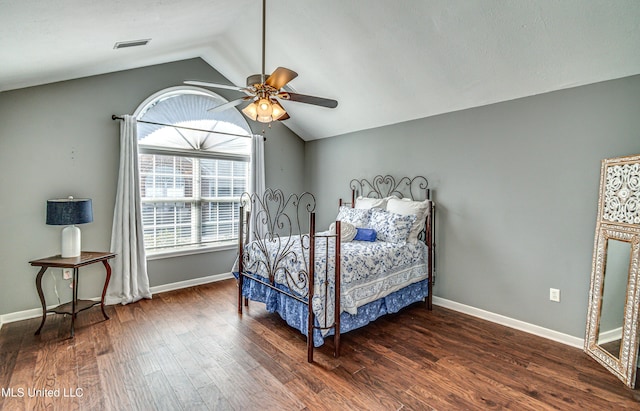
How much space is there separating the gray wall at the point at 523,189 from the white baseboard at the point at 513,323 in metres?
0.05

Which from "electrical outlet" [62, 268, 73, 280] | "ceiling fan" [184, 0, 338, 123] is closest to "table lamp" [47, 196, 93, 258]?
"electrical outlet" [62, 268, 73, 280]

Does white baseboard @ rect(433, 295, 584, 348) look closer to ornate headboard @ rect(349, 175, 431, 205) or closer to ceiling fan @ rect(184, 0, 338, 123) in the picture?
ornate headboard @ rect(349, 175, 431, 205)

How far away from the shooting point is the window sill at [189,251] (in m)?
4.00

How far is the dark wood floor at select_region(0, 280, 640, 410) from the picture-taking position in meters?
1.94

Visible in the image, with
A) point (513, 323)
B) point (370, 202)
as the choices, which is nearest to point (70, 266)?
point (370, 202)

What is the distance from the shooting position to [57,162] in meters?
3.26

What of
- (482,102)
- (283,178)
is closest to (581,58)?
(482,102)

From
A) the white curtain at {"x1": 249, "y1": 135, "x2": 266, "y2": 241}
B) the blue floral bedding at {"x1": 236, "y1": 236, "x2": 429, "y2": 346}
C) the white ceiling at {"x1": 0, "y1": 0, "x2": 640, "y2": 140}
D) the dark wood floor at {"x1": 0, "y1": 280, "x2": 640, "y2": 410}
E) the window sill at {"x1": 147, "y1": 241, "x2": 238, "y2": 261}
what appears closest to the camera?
the dark wood floor at {"x1": 0, "y1": 280, "x2": 640, "y2": 410}

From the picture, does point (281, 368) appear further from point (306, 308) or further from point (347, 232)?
point (347, 232)

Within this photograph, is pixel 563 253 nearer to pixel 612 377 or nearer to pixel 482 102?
pixel 612 377

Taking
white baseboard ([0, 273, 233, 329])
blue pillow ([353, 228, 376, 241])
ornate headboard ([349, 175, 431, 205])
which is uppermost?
ornate headboard ([349, 175, 431, 205])

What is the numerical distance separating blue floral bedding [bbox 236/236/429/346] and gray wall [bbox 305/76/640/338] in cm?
58

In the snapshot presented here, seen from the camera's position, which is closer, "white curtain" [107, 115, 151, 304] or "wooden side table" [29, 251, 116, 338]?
"wooden side table" [29, 251, 116, 338]

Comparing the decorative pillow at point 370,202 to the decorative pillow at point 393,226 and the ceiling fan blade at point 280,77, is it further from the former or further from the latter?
the ceiling fan blade at point 280,77
